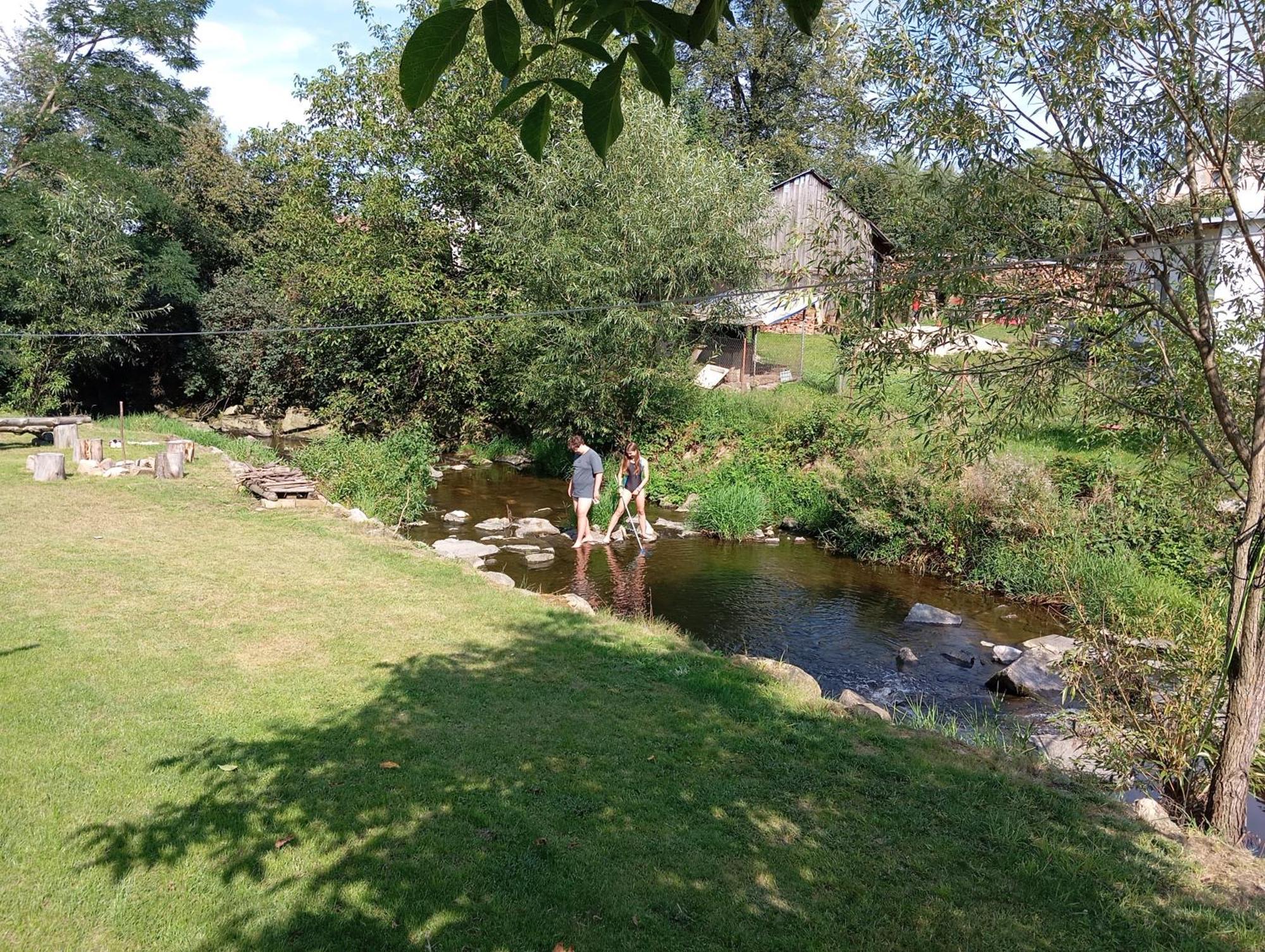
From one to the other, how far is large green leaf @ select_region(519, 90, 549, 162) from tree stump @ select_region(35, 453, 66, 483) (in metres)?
15.5

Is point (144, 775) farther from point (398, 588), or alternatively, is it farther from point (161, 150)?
point (161, 150)

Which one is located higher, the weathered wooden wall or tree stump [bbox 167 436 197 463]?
the weathered wooden wall

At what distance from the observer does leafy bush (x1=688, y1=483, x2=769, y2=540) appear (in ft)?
54.6

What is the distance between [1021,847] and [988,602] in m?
8.95

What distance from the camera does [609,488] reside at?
18062mm

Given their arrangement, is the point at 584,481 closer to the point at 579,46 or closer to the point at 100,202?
the point at 579,46

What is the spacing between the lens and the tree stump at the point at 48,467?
1446 cm

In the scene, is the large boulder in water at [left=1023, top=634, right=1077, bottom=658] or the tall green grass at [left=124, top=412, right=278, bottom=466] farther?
the tall green grass at [left=124, top=412, right=278, bottom=466]

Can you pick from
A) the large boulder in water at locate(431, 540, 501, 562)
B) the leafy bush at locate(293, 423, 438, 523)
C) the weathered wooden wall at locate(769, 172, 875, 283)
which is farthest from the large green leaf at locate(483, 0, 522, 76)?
the leafy bush at locate(293, 423, 438, 523)

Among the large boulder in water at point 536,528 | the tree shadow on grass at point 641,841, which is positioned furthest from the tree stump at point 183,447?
the tree shadow on grass at point 641,841

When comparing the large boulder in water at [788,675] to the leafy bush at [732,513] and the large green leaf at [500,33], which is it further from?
the leafy bush at [732,513]

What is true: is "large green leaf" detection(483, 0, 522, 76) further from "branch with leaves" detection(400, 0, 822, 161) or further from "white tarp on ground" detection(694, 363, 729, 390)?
"white tarp on ground" detection(694, 363, 729, 390)

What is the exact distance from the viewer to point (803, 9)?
2.22 meters

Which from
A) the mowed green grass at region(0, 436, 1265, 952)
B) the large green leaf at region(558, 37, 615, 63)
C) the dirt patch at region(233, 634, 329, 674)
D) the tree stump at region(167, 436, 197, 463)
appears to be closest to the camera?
the large green leaf at region(558, 37, 615, 63)
